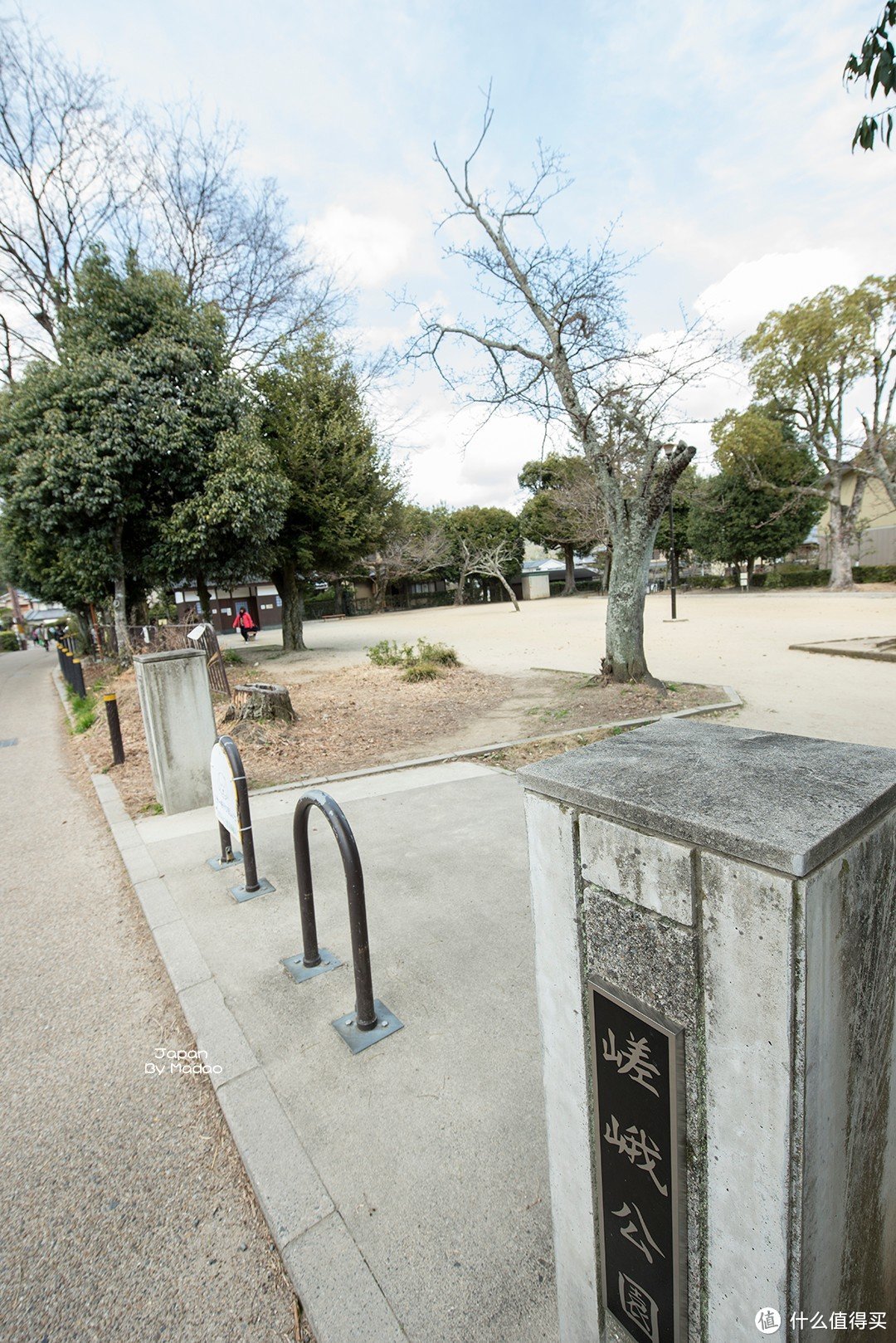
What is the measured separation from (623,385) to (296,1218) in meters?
8.96

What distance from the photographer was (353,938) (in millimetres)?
2561

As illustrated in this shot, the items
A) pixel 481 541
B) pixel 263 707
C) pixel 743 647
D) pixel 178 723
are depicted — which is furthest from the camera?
pixel 481 541

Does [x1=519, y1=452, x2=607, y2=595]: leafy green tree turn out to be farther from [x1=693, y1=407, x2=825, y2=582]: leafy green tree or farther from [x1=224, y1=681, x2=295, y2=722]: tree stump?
[x1=224, y1=681, x2=295, y2=722]: tree stump

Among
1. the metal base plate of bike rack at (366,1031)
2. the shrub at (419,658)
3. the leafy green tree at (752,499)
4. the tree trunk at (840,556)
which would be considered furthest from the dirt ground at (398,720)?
the tree trunk at (840,556)

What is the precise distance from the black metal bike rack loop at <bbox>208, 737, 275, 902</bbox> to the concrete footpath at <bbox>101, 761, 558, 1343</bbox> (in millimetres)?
91

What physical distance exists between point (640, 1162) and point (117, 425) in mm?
15153

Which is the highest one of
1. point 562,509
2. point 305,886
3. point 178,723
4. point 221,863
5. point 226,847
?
point 562,509

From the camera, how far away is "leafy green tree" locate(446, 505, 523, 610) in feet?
147

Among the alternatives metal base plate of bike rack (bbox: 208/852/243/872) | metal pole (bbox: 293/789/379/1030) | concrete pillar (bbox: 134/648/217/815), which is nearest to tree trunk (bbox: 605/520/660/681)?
concrete pillar (bbox: 134/648/217/815)

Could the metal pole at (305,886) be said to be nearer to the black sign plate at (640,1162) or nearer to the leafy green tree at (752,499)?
the black sign plate at (640,1162)

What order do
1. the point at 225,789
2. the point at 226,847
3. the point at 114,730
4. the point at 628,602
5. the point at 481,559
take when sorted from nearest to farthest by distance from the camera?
the point at 225,789 < the point at 226,847 < the point at 114,730 < the point at 628,602 < the point at 481,559

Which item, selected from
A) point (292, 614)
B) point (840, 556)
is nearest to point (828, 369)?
point (840, 556)

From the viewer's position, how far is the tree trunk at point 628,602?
30.2ft

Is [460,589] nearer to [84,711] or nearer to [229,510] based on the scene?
[229,510]
